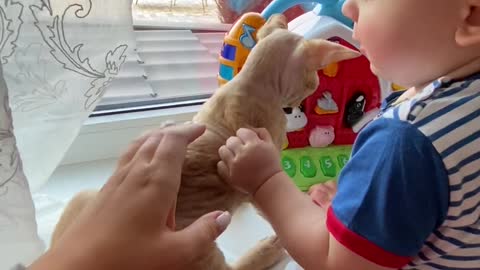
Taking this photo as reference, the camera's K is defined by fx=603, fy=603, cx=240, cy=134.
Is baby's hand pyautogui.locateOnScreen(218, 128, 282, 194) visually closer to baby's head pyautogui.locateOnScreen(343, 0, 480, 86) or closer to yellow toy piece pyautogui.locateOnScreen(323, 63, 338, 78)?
baby's head pyautogui.locateOnScreen(343, 0, 480, 86)

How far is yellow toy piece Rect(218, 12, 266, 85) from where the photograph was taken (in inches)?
35.1

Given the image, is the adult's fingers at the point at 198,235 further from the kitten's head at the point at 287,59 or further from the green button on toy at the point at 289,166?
the green button on toy at the point at 289,166

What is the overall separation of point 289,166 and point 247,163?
30 centimetres

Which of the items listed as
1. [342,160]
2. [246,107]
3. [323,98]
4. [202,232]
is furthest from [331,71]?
[202,232]

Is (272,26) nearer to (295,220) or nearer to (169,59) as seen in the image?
(295,220)

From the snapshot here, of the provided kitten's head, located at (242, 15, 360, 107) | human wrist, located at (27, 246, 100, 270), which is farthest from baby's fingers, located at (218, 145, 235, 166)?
human wrist, located at (27, 246, 100, 270)

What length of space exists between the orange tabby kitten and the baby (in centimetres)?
14

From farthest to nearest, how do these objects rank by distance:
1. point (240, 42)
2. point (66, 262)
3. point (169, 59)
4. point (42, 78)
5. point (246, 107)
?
point (169, 59) < point (240, 42) < point (246, 107) < point (42, 78) < point (66, 262)

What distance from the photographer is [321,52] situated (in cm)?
71

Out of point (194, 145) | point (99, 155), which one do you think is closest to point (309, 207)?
point (194, 145)

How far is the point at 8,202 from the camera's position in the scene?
0.56 m

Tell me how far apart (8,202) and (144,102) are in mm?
522

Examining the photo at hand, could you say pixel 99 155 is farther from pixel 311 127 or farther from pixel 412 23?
pixel 412 23

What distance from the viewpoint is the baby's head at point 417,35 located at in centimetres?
50
